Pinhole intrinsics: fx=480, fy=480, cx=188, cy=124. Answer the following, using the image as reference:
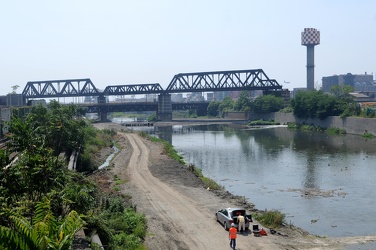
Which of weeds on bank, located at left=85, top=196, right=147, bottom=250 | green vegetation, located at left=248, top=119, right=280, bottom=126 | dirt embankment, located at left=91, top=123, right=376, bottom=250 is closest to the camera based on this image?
weeds on bank, located at left=85, top=196, right=147, bottom=250

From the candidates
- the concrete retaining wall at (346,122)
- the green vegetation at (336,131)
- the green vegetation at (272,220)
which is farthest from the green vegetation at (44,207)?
the green vegetation at (336,131)

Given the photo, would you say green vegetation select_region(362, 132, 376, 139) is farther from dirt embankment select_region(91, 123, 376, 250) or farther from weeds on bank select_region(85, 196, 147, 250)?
weeds on bank select_region(85, 196, 147, 250)

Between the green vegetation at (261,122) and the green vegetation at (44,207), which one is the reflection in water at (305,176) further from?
the green vegetation at (261,122)

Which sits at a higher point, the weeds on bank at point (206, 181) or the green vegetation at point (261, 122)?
the green vegetation at point (261, 122)

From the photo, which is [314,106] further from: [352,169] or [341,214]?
[341,214]

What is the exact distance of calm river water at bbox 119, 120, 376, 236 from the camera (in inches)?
1284

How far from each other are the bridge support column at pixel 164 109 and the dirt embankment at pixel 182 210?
12636 centimetres

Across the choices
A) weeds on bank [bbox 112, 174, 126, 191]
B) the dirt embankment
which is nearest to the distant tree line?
the dirt embankment

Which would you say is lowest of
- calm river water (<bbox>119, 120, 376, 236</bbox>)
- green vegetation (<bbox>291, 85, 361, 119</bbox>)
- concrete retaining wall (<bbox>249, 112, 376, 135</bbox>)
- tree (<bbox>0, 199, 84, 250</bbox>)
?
calm river water (<bbox>119, 120, 376, 236</bbox>)

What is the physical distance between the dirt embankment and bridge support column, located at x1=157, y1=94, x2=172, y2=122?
126 metres

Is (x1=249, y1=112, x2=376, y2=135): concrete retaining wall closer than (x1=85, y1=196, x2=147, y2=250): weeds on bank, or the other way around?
(x1=85, y1=196, x2=147, y2=250): weeds on bank

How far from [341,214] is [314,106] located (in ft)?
294

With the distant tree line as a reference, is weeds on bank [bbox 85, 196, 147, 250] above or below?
below

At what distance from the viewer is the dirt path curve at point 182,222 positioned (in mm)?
24922
